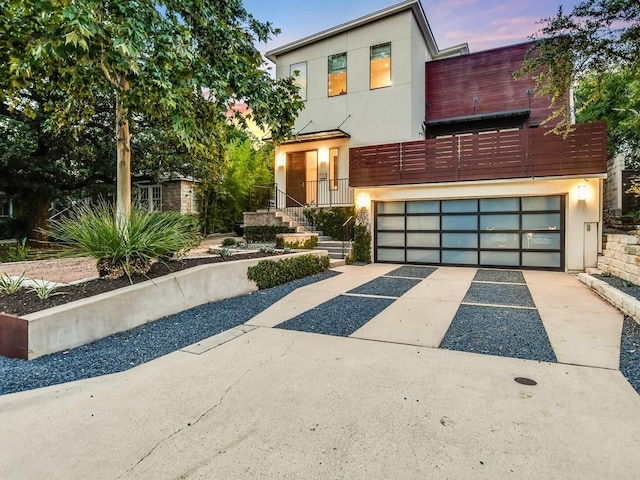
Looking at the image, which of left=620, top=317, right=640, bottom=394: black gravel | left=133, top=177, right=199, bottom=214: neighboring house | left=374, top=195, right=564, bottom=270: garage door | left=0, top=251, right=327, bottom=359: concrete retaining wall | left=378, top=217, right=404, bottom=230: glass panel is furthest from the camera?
left=133, top=177, right=199, bottom=214: neighboring house

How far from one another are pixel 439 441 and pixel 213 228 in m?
16.8

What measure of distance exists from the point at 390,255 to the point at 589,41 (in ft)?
23.4

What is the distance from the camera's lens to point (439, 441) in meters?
2.21

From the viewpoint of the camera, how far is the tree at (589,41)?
591 centimetres

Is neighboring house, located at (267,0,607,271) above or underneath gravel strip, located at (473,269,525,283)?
above

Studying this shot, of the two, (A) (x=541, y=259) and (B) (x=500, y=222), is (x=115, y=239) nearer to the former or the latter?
(B) (x=500, y=222)

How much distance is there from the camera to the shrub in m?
4.93

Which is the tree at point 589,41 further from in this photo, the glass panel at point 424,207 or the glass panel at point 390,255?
the glass panel at point 390,255

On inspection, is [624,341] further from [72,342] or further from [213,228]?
[213,228]

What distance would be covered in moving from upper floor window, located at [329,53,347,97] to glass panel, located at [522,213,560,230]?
25.5 ft

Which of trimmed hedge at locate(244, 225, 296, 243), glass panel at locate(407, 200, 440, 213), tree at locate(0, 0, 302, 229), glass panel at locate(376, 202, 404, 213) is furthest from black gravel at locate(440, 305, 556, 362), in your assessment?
trimmed hedge at locate(244, 225, 296, 243)

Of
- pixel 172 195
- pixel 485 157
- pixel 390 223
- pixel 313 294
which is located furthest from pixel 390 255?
pixel 172 195

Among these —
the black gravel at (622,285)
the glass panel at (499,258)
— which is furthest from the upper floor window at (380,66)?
the black gravel at (622,285)

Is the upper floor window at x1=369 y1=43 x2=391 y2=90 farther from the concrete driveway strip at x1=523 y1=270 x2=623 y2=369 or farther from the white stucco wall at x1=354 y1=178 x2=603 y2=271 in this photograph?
the concrete driveway strip at x1=523 y1=270 x2=623 y2=369
